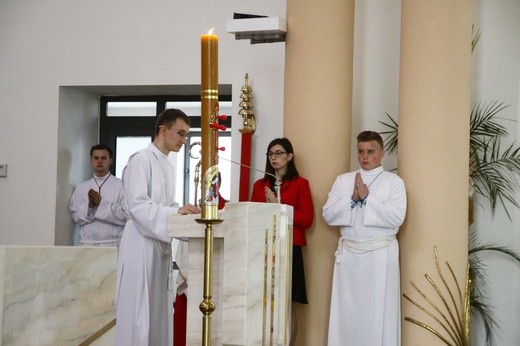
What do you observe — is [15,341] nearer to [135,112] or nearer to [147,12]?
[147,12]

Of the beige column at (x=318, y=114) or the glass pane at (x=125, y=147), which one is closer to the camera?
the beige column at (x=318, y=114)

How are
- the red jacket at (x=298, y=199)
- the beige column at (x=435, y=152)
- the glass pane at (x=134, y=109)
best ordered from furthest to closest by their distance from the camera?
the glass pane at (x=134, y=109) < the red jacket at (x=298, y=199) < the beige column at (x=435, y=152)

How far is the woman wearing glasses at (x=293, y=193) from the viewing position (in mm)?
7980

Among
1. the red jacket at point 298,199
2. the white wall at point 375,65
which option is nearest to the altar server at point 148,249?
the red jacket at point 298,199

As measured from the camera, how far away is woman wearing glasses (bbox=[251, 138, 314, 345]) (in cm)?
798

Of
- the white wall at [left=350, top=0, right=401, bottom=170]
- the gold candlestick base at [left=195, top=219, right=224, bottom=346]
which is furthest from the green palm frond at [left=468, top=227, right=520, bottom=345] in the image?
the gold candlestick base at [left=195, top=219, right=224, bottom=346]

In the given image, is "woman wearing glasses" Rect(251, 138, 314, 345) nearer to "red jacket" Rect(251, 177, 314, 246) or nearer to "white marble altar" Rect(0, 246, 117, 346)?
"red jacket" Rect(251, 177, 314, 246)

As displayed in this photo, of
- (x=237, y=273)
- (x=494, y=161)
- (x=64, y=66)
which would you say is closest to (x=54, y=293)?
(x=237, y=273)

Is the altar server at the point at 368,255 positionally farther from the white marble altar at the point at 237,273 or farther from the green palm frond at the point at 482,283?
the white marble altar at the point at 237,273

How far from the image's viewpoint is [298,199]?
8023 mm

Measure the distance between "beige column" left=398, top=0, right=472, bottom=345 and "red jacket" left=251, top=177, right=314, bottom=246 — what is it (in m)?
0.74

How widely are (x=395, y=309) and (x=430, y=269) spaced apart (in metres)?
0.41

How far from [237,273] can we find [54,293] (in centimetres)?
153

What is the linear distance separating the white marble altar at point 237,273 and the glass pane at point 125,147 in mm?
5849
